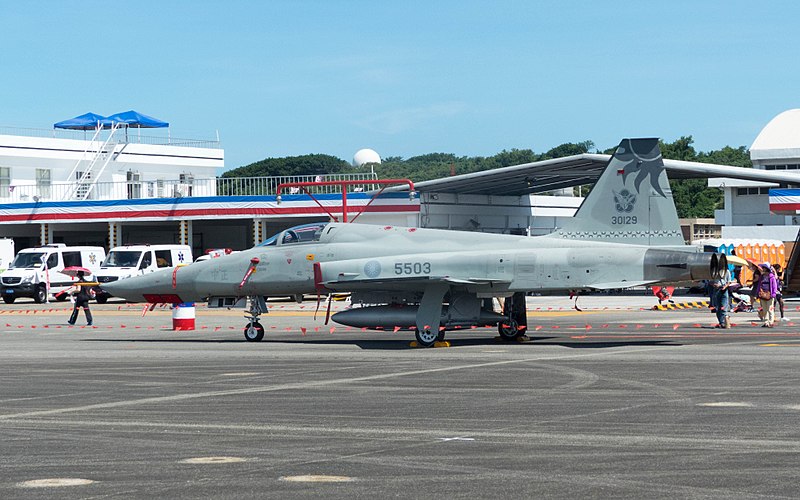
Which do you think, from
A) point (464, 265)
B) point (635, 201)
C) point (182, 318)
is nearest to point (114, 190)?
point (182, 318)

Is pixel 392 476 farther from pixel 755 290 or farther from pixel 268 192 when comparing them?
pixel 268 192

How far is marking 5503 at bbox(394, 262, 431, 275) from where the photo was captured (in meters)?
23.5

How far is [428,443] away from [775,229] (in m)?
55.4

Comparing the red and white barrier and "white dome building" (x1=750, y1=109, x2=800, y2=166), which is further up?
"white dome building" (x1=750, y1=109, x2=800, y2=166)

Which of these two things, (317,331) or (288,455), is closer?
(288,455)

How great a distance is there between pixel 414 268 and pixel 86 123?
61470 mm

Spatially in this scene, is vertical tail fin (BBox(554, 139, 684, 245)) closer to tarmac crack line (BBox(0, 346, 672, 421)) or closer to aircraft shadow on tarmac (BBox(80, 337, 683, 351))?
aircraft shadow on tarmac (BBox(80, 337, 683, 351))

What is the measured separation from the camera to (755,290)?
29.8 meters

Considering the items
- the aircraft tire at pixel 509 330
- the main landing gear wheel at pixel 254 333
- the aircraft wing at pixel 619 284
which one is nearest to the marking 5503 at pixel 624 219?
the aircraft wing at pixel 619 284

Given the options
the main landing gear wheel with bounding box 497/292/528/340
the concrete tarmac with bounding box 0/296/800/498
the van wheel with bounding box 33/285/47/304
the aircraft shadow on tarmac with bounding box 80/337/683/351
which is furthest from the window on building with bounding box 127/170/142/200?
the main landing gear wheel with bounding box 497/292/528/340

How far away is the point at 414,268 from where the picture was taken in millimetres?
23547

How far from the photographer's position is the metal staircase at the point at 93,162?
7238 centimetres

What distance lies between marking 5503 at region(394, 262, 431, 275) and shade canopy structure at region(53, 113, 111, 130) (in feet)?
195

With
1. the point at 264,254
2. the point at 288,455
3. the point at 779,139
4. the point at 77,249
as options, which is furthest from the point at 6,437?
the point at 779,139
